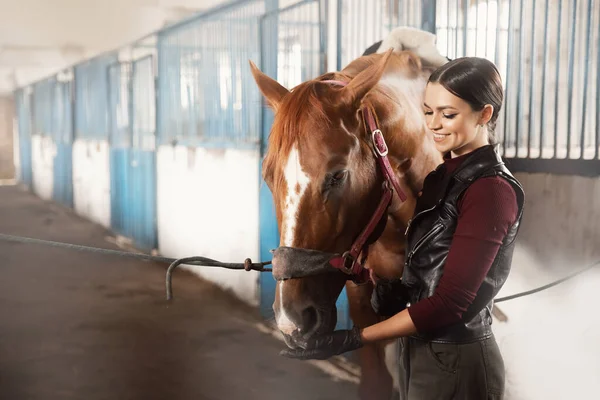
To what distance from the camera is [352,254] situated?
114 cm

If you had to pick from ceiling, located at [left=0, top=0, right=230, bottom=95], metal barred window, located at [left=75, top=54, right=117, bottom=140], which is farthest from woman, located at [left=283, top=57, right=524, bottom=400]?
metal barred window, located at [left=75, top=54, right=117, bottom=140]

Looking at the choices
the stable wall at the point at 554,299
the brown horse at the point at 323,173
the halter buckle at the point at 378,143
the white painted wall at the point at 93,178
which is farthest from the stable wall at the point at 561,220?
the white painted wall at the point at 93,178

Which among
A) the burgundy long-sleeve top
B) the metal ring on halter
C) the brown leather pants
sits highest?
the burgundy long-sleeve top

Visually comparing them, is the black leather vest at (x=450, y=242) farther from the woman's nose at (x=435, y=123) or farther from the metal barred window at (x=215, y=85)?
the metal barred window at (x=215, y=85)

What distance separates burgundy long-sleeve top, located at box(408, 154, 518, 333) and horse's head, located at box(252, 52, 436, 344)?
29 centimetres

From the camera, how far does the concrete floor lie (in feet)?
5.57

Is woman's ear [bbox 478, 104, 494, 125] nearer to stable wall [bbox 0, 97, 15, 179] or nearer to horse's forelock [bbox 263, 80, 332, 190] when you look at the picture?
horse's forelock [bbox 263, 80, 332, 190]

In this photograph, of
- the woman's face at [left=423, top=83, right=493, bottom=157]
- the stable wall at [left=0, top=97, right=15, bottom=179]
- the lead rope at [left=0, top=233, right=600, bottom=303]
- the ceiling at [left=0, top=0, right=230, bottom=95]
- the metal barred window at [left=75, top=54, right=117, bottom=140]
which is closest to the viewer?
the woman's face at [left=423, top=83, right=493, bottom=157]

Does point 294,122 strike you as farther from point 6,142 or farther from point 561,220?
point 6,142

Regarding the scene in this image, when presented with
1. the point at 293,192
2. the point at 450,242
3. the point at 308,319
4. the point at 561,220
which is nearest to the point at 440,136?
the point at 450,242

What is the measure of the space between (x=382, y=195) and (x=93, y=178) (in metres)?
1.29

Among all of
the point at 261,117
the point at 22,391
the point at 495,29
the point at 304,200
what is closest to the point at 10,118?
the point at 22,391

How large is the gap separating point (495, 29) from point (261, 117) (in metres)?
1.05

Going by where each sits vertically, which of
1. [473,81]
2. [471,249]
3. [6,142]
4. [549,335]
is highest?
[473,81]
